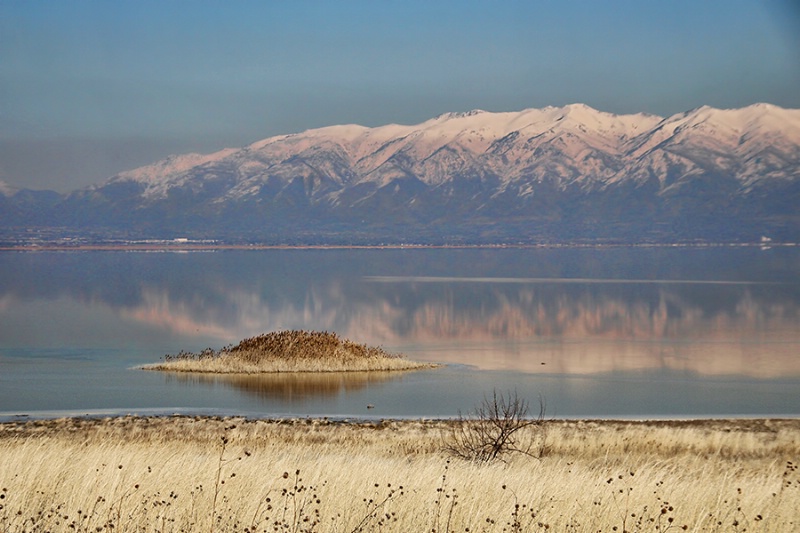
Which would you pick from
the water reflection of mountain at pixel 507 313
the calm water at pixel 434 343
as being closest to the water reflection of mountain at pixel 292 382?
the calm water at pixel 434 343

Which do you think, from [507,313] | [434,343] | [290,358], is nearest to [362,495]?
[290,358]

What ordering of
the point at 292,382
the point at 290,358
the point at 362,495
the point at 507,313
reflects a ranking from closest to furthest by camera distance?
the point at 362,495 < the point at 292,382 < the point at 290,358 < the point at 507,313

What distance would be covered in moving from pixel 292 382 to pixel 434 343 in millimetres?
19372

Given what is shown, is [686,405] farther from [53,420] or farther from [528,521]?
[528,521]

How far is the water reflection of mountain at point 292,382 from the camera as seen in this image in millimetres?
36719

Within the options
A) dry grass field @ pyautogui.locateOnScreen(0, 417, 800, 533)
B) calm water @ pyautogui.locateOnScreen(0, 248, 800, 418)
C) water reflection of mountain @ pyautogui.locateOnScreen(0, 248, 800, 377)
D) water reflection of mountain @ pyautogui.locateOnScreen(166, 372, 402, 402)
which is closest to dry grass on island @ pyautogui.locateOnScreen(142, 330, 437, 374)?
water reflection of mountain @ pyautogui.locateOnScreen(166, 372, 402, 402)

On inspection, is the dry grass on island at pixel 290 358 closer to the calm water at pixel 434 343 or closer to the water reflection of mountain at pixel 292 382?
the water reflection of mountain at pixel 292 382

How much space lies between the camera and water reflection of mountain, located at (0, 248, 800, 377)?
53.0 m

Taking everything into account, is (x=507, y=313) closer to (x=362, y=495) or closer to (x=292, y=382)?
(x=292, y=382)

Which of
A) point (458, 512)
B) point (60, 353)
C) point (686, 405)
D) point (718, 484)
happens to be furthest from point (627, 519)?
point (60, 353)

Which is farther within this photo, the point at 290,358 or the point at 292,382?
the point at 290,358

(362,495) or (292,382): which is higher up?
(362,495)

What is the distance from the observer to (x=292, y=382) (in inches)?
1554

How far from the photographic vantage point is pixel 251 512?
1191 centimetres
